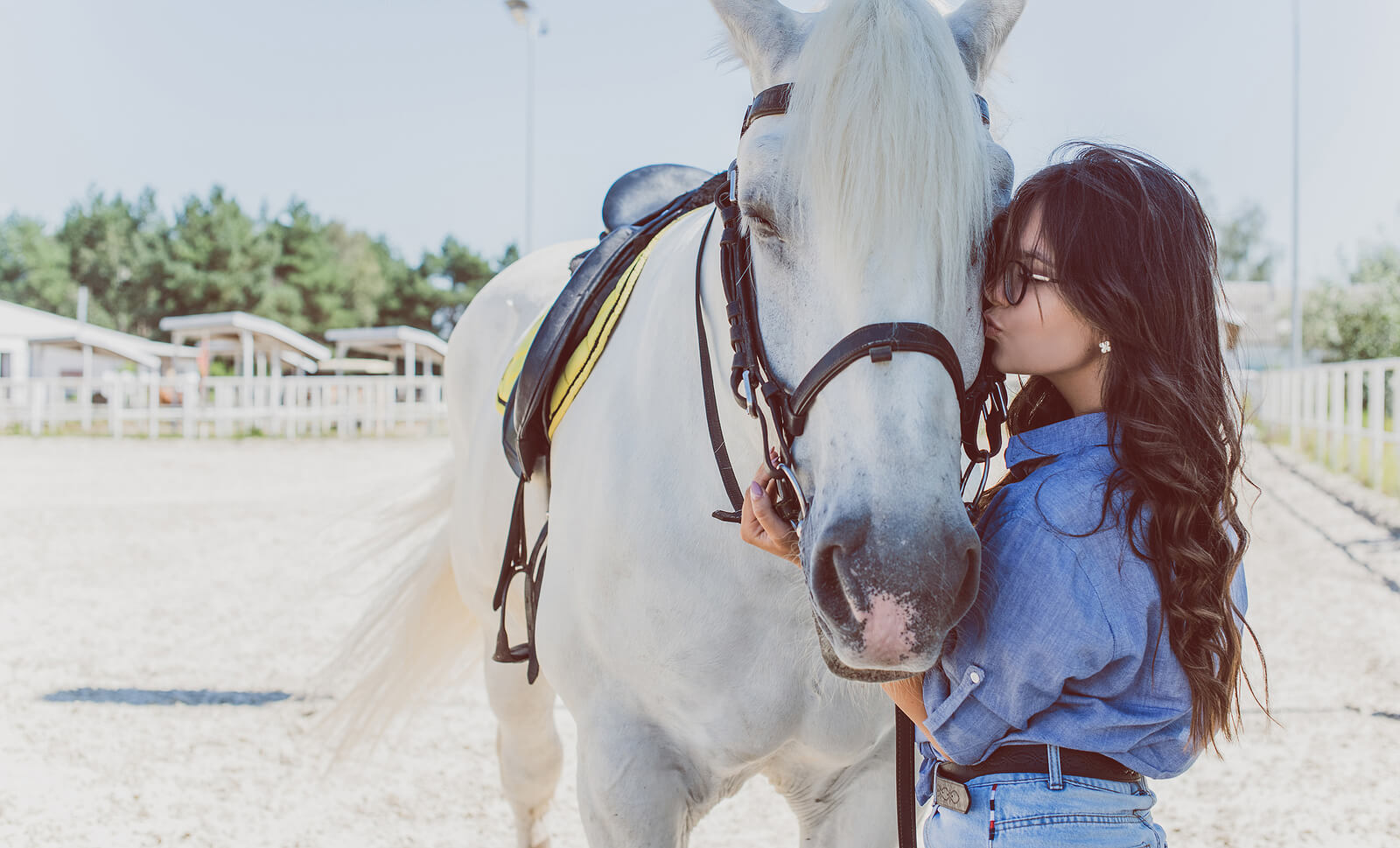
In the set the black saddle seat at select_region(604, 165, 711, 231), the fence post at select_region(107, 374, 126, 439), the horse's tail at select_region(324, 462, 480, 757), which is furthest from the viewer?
the fence post at select_region(107, 374, 126, 439)

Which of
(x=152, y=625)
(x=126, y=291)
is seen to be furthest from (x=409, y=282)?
(x=152, y=625)

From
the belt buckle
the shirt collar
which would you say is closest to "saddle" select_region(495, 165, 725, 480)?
the shirt collar

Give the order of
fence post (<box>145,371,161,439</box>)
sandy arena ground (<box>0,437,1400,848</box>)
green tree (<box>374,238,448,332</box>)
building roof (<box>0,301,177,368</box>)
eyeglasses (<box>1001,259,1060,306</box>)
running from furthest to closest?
green tree (<box>374,238,448,332</box>)
building roof (<box>0,301,177,368</box>)
fence post (<box>145,371,161,439</box>)
sandy arena ground (<box>0,437,1400,848</box>)
eyeglasses (<box>1001,259,1060,306</box>)

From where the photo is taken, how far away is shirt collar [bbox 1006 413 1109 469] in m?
1.23

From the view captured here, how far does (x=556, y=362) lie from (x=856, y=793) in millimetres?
1093

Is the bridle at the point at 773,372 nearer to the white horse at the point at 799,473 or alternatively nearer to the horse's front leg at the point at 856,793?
the white horse at the point at 799,473

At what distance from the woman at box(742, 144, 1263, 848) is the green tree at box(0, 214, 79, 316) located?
52719mm

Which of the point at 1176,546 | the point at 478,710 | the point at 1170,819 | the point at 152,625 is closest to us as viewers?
the point at 1176,546

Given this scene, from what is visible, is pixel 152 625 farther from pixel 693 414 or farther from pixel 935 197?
pixel 935 197

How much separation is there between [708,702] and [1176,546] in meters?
0.83

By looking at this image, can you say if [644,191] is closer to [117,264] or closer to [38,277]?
[117,264]

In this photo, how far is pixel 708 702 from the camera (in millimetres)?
1626

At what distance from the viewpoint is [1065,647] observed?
1.11 metres

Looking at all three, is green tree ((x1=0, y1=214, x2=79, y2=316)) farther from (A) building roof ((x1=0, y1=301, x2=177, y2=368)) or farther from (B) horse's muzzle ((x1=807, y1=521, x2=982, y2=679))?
(B) horse's muzzle ((x1=807, y1=521, x2=982, y2=679))
